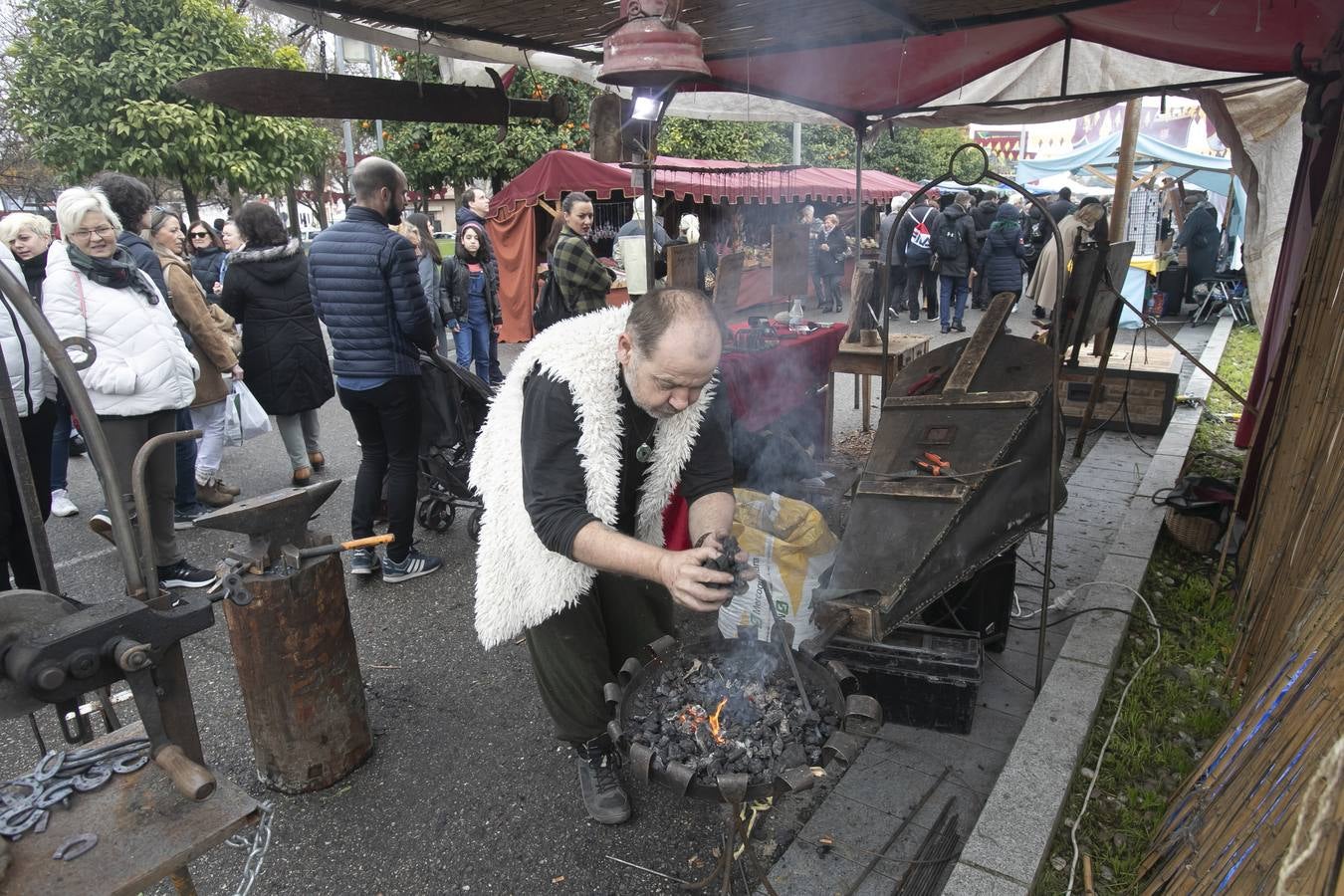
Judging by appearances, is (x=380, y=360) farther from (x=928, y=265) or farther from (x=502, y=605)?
(x=928, y=265)

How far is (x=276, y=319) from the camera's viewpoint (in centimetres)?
516

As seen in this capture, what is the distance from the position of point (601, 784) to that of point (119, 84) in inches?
451

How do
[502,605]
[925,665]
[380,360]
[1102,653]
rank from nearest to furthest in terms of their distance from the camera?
[502,605] → [925,665] → [1102,653] → [380,360]

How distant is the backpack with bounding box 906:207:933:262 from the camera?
13.3m

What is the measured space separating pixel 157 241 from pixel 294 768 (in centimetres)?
400

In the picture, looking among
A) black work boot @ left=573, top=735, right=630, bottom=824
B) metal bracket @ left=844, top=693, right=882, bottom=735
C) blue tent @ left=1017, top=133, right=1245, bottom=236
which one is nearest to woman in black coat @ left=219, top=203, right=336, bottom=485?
black work boot @ left=573, top=735, right=630, bottom=824

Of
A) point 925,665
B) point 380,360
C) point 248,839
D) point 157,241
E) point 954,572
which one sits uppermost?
point 157,241

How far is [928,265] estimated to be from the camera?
13.4 m

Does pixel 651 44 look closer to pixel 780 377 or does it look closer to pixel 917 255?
pixel 780 377

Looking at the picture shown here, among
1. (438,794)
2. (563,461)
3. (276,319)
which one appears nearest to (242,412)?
(276,319)

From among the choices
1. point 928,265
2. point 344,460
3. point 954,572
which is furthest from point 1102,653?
point 928,265

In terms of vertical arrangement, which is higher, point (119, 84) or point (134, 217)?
point (119, 84)

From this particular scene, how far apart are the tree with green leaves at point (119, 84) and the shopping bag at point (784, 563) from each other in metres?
9.88

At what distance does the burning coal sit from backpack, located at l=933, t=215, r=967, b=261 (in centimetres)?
1118
